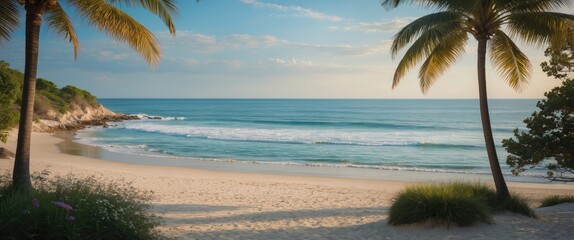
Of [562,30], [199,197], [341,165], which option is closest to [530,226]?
[562,30]

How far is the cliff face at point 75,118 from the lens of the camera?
37.4m

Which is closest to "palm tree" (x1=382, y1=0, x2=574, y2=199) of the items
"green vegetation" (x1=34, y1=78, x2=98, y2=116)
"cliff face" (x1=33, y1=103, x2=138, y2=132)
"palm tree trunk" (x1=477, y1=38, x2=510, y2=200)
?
"palm tree trunk" (x1=477, y1=38, x2=510, y2=200)

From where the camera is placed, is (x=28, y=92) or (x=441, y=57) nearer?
(x=28, y=92)

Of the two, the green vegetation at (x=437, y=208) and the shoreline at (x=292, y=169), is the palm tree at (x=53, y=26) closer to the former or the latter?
the green vegetation at (x=437, y=208)

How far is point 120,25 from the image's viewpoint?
827cm

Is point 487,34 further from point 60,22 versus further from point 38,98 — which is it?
point 38,98

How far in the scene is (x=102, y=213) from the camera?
537cm

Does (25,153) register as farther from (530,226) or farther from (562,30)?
(562,30)

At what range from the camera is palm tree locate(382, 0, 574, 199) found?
30.0ft

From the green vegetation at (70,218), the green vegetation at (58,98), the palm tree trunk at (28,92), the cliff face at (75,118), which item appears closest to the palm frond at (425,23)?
the green vegetation at (70,218)

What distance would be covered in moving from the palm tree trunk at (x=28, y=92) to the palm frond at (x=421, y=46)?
26.4 feet

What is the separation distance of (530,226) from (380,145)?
24339 millimetres

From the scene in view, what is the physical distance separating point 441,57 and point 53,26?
9.70 metres

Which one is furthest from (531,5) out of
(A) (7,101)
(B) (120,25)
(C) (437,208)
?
(A) (7,101)
